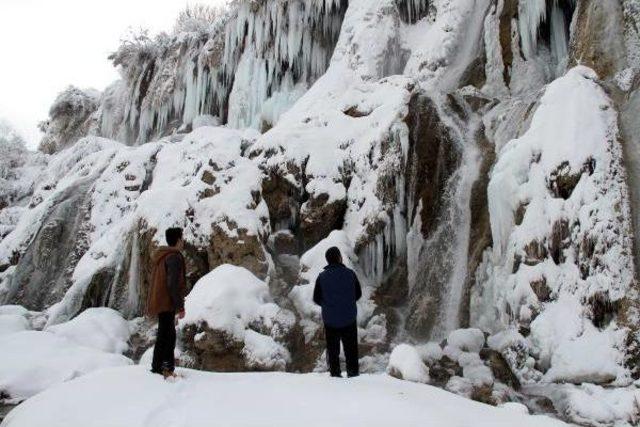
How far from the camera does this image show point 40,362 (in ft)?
29.4

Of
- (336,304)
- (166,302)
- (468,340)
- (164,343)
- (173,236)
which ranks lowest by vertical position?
(468,340)

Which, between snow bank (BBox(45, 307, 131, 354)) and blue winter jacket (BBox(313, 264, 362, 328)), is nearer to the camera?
blue winter jacket (BBox(313, 264, 362, 328))

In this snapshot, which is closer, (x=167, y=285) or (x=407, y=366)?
(x=167, y=285)

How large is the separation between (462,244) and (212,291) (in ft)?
14.3

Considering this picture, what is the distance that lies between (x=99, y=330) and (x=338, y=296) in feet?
23.8

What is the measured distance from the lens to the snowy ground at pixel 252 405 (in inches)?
149

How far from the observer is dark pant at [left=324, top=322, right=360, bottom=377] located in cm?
533

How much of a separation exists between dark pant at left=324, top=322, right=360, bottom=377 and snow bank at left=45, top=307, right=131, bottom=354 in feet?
21.7

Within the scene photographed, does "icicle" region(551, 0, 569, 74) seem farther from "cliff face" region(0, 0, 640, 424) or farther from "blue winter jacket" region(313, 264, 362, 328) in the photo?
"blue winter jacket" region(313, 264, 362, 328)

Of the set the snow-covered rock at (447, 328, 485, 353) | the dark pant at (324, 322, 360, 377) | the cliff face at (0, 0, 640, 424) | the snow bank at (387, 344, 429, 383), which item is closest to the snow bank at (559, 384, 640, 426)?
the cliff face at (0, 0, 640, 424)

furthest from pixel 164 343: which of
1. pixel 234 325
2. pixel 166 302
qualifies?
pixel 234 325

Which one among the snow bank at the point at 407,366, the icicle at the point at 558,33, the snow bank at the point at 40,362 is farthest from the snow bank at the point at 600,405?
the icicle at the point at 558,33

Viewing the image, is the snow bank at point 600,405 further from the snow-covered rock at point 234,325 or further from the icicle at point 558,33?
the icicle at point 558,33

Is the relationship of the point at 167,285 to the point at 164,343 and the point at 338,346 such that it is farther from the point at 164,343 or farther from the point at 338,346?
the point at 338,346
